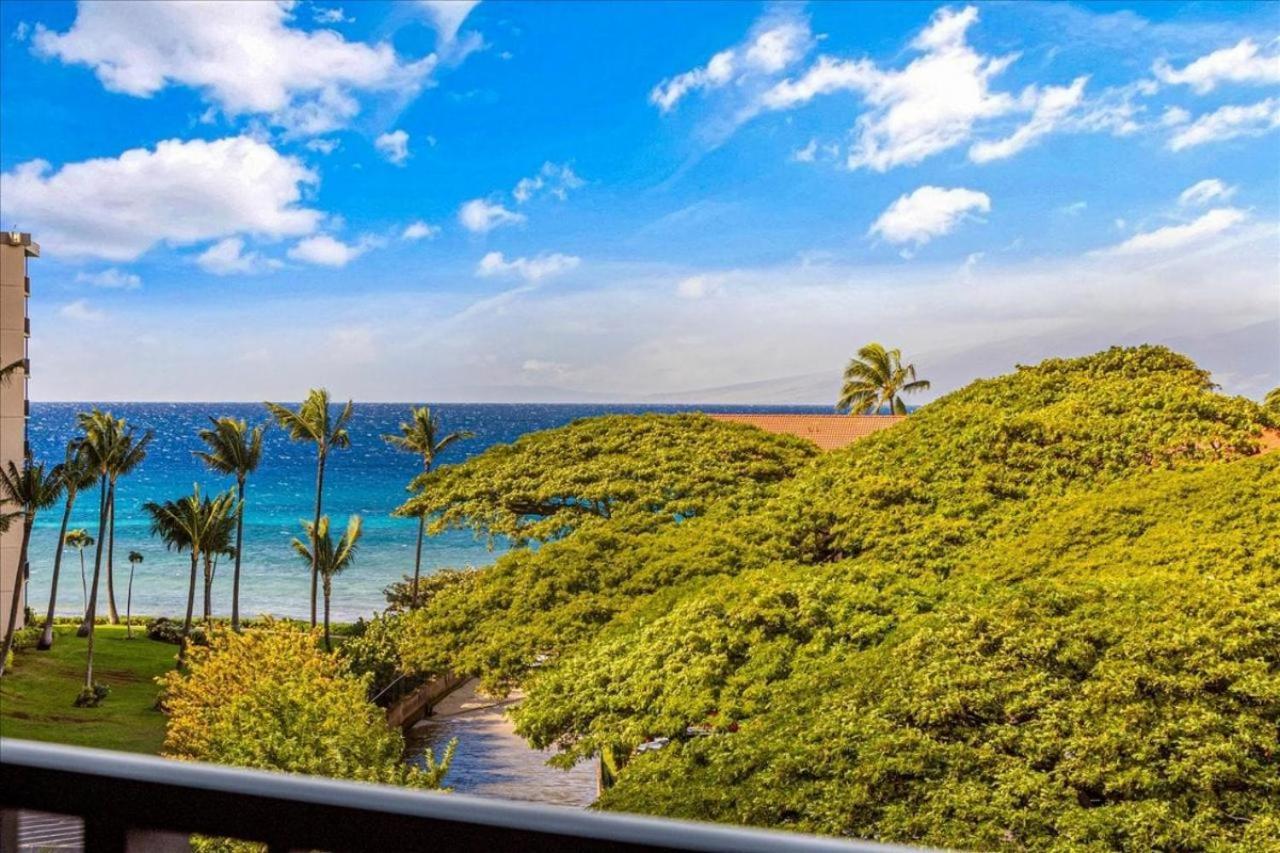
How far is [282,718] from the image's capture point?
1246 centimetres

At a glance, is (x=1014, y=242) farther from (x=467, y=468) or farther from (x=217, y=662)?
(x=217, y=662)

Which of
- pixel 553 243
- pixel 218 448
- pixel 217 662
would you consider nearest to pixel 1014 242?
pixel 553 243

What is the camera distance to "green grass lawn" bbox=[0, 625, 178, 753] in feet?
73.2

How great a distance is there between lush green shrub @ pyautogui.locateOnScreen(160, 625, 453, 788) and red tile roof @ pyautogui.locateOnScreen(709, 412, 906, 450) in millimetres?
11921

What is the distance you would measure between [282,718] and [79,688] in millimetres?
17777

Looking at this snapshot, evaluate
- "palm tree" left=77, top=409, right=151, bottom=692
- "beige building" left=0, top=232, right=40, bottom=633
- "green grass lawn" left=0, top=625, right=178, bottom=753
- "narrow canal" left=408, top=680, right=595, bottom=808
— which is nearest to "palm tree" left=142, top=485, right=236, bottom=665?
"palm tree" left=77, top=409, right=151, bottom=692

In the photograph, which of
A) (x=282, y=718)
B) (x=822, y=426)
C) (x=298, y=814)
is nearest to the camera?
(x=298, y=814)

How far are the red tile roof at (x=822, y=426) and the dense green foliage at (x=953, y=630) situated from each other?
625 cm

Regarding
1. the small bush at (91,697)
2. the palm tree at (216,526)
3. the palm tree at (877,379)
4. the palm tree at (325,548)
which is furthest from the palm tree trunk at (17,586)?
the palm tree at (877,379)

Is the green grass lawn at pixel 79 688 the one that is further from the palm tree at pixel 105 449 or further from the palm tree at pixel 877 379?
the palm tree at pixel 877 379

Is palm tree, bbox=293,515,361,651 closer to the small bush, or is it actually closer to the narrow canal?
the narrow canal

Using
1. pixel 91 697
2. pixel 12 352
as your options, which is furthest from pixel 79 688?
pixel 12 352

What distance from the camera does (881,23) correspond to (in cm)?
2988

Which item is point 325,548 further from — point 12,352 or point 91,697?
point 12,352
